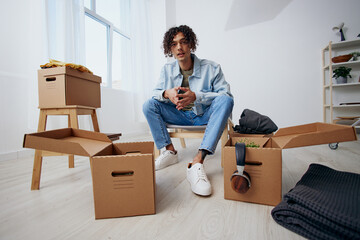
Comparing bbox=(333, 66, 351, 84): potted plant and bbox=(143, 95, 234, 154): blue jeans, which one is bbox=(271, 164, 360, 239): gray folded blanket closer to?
bbox=(143, 95, 234, 154): blue jeans

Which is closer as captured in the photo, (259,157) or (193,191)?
(259,157)

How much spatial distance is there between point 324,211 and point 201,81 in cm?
96

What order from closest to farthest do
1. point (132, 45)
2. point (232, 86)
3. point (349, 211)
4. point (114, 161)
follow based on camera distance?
point (349, 211), point (114, 161), point (132, 45), point (232, 86)

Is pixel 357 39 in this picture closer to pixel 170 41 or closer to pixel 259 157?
pixel 170 41

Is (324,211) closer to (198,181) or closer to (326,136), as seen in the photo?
(326,136)

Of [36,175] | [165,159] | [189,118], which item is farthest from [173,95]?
[36,175]

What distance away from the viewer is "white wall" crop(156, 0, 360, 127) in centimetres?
250

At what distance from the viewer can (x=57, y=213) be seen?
60 centimetres

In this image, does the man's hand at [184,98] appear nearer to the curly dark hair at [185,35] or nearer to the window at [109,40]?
the curly dark hair at [185,35]

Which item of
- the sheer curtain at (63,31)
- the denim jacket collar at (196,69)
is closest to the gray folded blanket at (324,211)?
the denim jacket collar at (196,69)

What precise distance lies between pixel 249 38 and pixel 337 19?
1168 millimetres

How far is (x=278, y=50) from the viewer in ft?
8.73

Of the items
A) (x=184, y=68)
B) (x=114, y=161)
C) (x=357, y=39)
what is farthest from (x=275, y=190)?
(x=357, y=39)

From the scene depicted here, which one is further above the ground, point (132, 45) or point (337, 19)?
point (337, 19)
